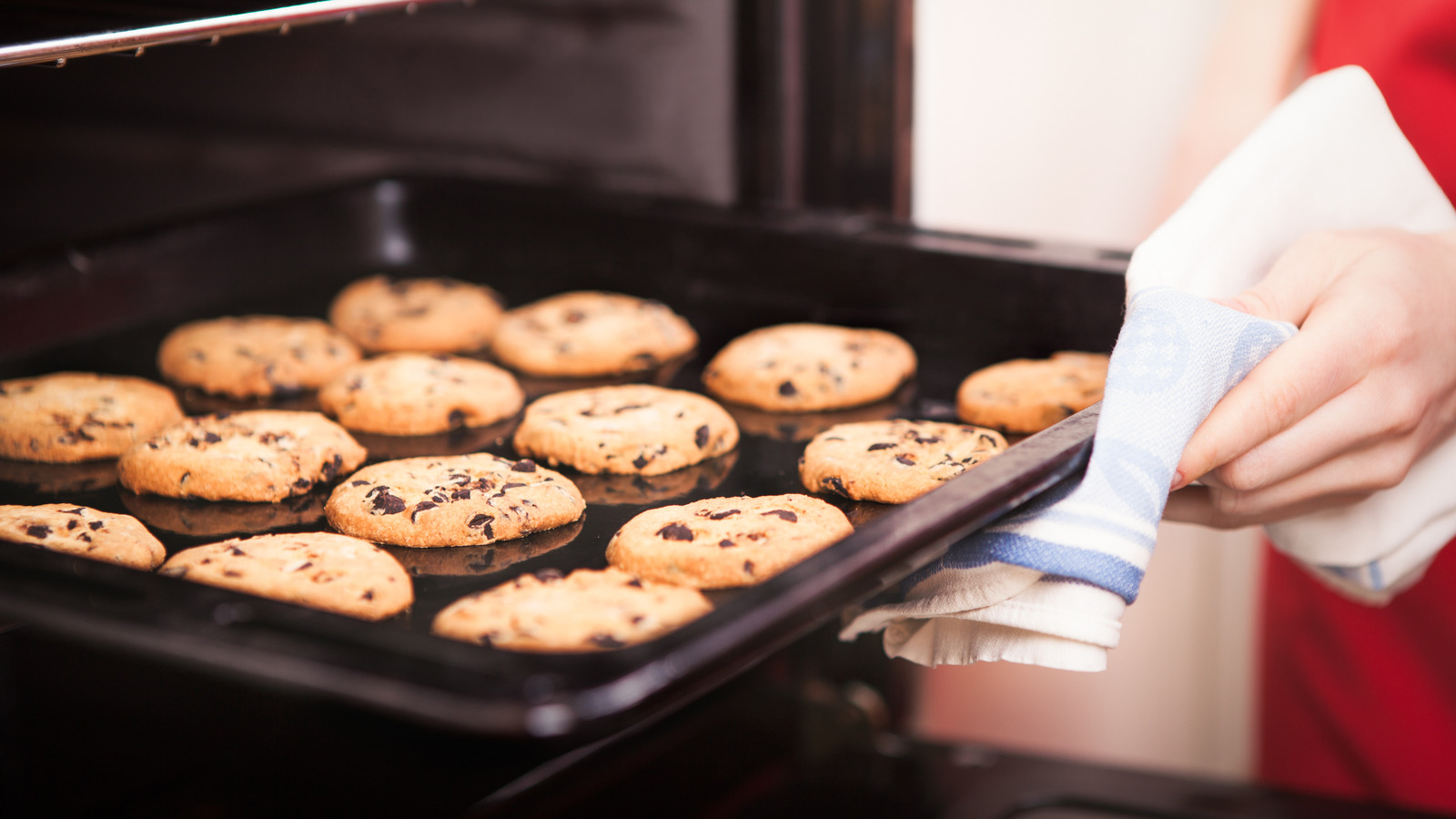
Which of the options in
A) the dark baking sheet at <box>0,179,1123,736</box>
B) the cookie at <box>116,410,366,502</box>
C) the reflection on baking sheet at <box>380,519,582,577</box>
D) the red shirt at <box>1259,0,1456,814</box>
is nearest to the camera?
the dark baking sheet at <box>0,179,1123,736</box>

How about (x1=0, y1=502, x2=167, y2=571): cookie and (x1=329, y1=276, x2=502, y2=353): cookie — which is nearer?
(x1=0, y1=502, x2=167, y2=571): cookie

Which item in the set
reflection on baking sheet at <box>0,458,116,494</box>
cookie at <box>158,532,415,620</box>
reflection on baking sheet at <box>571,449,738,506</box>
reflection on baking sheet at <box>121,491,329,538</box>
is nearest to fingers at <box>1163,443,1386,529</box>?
reflection on baking sheet at <box>571,449,738,506</box>

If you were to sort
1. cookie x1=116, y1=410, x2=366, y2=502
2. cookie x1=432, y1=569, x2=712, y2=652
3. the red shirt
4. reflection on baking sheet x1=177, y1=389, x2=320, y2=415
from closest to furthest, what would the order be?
1. cookie x1=432, y1=569, x2=712, y2=652
2. cookie x1=116, y1=410, x2=366, y2=502
3. reflection on baking sheet x1=177, y1=389, x2=320, y2=415
4. the red shirt

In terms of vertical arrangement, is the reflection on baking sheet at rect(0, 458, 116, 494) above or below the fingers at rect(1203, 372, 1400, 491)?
below

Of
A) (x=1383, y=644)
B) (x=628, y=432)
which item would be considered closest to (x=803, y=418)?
(x=628, y=432)

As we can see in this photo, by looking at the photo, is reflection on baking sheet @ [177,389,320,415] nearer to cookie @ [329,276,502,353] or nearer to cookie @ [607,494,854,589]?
cookie @ [329,276,502,353]

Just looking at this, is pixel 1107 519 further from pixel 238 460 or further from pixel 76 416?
pixel 76 416
